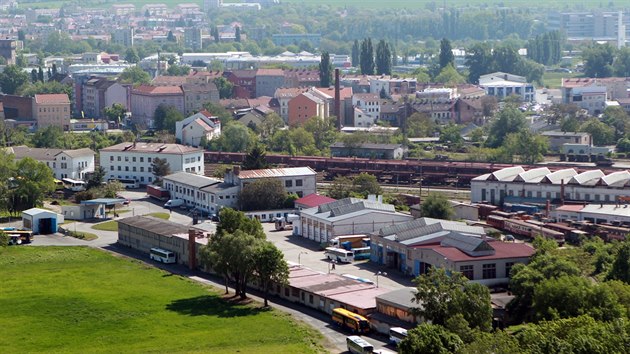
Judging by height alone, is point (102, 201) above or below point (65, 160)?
below

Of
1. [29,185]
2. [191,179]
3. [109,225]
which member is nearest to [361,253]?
[109,225]

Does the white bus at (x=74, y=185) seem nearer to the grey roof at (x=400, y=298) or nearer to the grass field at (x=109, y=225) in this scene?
the grass field at (x=109, y=225)

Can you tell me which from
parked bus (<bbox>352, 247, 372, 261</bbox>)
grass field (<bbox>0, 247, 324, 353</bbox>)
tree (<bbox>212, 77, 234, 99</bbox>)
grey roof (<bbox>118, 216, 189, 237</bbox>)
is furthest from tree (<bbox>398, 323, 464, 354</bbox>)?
tree (<bbox>212, 77, 234, 99</bbox>)

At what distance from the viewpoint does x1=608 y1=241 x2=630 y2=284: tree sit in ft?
55.0

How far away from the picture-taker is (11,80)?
4675 cm

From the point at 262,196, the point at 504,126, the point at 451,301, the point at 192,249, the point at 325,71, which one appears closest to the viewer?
the point at 451,301

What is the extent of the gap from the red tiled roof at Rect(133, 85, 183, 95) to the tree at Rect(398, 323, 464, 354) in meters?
28.5

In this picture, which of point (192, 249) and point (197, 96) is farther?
point (197, 96)

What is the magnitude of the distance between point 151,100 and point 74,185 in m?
12.6

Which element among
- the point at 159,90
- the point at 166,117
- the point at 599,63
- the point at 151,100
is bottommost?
the point at 166,117

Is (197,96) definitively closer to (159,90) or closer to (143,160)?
(159,90)

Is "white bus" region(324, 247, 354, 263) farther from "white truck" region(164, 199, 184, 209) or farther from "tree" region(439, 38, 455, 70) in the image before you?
"tree" region(439, 38, 455, 70)

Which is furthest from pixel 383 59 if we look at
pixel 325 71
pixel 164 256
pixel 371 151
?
pixel 164 256

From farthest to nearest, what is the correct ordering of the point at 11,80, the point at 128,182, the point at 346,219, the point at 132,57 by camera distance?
the point at 132,57
the point at 11,80
the point at 128,182
the point at 346,219
